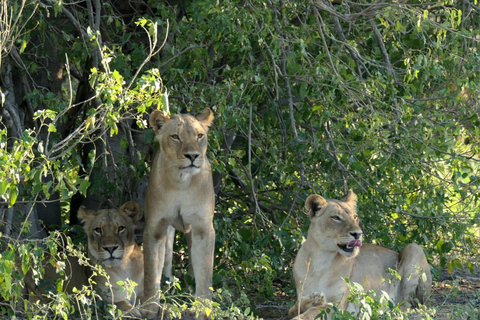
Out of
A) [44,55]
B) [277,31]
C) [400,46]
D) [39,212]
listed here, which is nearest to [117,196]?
[39,212]

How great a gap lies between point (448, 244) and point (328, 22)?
210 cm

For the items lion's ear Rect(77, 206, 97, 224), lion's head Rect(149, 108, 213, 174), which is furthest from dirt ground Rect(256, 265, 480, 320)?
lion's head Rect(149, 108, 213, 174)

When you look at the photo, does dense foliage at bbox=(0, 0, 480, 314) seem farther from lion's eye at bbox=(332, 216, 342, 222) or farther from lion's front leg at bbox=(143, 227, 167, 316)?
lion's front leg at bbox=(143, 227, 167, 316)

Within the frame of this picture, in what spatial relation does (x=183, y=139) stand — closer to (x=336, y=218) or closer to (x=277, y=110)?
(x=336, y=218)

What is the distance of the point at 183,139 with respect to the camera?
550cm

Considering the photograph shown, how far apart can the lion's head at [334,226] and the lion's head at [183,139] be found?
85 centimetres

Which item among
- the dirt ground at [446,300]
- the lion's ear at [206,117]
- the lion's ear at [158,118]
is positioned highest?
the lion's ear at [158,118]

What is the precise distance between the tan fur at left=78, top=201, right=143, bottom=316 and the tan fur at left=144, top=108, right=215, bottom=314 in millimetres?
331

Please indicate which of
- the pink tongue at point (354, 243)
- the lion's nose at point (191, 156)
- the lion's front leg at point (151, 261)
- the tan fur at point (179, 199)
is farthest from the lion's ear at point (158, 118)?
the pink tongue at point (354, 243)

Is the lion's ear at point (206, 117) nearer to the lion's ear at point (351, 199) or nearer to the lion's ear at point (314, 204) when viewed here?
the lion's ear at point (314, 204)

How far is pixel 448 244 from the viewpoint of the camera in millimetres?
6586

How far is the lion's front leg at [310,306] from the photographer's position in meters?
5.57

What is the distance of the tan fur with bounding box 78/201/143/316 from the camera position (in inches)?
239

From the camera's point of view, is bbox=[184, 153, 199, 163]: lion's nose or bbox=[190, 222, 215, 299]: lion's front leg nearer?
A: bbox=[184, 153, 199, 163]: lion's nose
